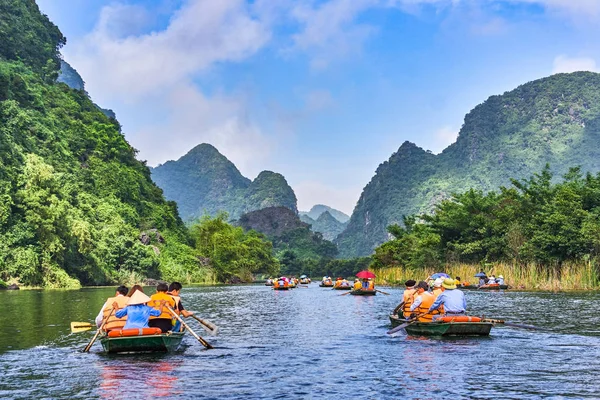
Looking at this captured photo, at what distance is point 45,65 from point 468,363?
300 feet

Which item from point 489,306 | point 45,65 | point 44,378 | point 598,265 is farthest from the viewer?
point 45,65

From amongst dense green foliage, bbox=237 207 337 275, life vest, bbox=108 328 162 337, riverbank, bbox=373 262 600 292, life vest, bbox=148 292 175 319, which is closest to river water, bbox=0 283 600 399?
life vest, bbox=108 328 162 337

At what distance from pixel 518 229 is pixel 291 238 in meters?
124

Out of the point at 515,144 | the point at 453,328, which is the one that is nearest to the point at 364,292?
the point at 453,328

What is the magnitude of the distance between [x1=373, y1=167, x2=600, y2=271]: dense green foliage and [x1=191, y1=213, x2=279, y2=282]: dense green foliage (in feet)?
84.5

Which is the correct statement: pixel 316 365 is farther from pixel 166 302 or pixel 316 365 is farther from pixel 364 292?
pixel 364 292

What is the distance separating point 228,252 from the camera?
93.6 meters

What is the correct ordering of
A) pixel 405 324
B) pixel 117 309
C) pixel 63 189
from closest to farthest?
pixel 117 309
pixel 405 324
pixel 63 189

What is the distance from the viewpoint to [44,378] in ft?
37.2

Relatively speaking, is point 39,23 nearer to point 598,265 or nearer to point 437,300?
point 598,265

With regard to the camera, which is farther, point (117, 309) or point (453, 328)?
point (453, 328)

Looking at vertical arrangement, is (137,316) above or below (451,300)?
below

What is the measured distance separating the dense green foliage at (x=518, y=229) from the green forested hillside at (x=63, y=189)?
31.0m

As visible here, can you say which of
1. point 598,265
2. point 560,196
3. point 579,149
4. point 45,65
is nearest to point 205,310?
point 598,265
